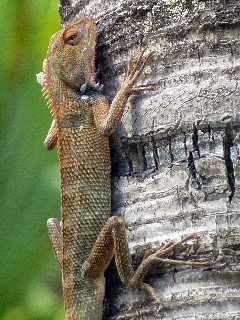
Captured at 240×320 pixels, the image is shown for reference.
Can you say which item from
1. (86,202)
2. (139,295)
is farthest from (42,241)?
(139,295)

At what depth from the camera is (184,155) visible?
383 cm

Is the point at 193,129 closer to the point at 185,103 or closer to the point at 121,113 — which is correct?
the point at 185,103

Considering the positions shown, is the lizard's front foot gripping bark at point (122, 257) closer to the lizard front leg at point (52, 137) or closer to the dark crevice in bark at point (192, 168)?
the dark crevice in bark at point (192, 168)

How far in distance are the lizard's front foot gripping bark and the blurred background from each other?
1502 mm

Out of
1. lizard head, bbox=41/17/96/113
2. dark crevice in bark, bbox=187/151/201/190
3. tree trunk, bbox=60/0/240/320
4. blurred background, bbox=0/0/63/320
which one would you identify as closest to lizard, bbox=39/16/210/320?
lizard head, bbox=41/17/96/113

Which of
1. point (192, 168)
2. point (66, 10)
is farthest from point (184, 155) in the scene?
point (66, 10)

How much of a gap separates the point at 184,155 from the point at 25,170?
265 cm

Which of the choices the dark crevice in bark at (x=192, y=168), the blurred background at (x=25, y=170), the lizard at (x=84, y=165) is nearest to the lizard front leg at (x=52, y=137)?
the lizard at (x=84, y=165)

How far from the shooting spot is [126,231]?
13.5ft

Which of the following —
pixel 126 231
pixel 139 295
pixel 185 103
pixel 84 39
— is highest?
pixel 84 39

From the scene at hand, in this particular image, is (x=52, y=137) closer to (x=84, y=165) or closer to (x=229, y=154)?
(x=84, y=165)

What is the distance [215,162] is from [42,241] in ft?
8.65

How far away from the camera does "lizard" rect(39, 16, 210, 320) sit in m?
4.38

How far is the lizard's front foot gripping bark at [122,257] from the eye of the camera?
12.5 feet
